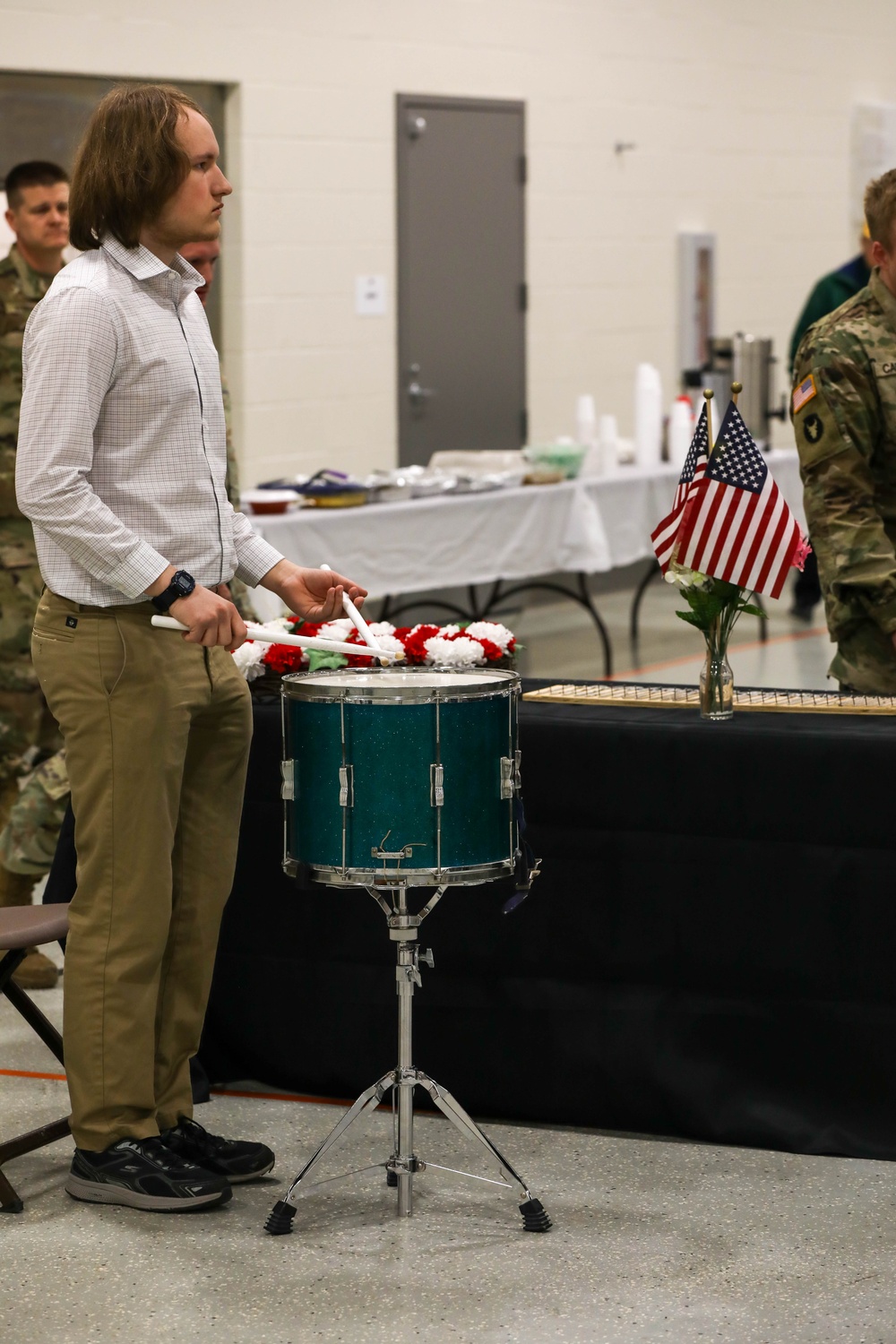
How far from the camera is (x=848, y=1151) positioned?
3316mm

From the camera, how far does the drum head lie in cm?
287

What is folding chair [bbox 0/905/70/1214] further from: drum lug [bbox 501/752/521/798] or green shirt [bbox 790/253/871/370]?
green shirt [bbox 790/253/871/370]

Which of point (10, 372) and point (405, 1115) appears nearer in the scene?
point (405, 1115)

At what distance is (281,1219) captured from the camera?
2988mm

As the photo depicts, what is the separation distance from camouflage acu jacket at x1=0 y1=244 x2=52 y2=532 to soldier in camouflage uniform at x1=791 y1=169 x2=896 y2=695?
74.0 inches

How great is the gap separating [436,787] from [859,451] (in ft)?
4.24

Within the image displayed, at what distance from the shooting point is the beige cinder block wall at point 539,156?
834 centimetres

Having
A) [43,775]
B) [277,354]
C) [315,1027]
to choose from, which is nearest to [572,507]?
[277,354]

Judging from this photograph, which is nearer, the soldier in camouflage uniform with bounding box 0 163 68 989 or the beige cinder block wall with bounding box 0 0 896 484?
the soldier in camouflage uniform with bounding box 0 163 68 989

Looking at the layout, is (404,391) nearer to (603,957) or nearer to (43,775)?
(43,775)

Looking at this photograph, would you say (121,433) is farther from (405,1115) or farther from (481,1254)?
(481,1254)

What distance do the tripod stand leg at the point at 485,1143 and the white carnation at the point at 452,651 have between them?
30.8 inches

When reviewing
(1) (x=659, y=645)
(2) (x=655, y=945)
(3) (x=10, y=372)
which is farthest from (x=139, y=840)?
(1) (x=659, y=645)

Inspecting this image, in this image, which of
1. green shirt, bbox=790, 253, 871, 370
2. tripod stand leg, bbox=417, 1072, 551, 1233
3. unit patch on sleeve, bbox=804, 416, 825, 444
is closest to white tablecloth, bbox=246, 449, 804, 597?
green shirt, bbox=790, 253, 871, 370
